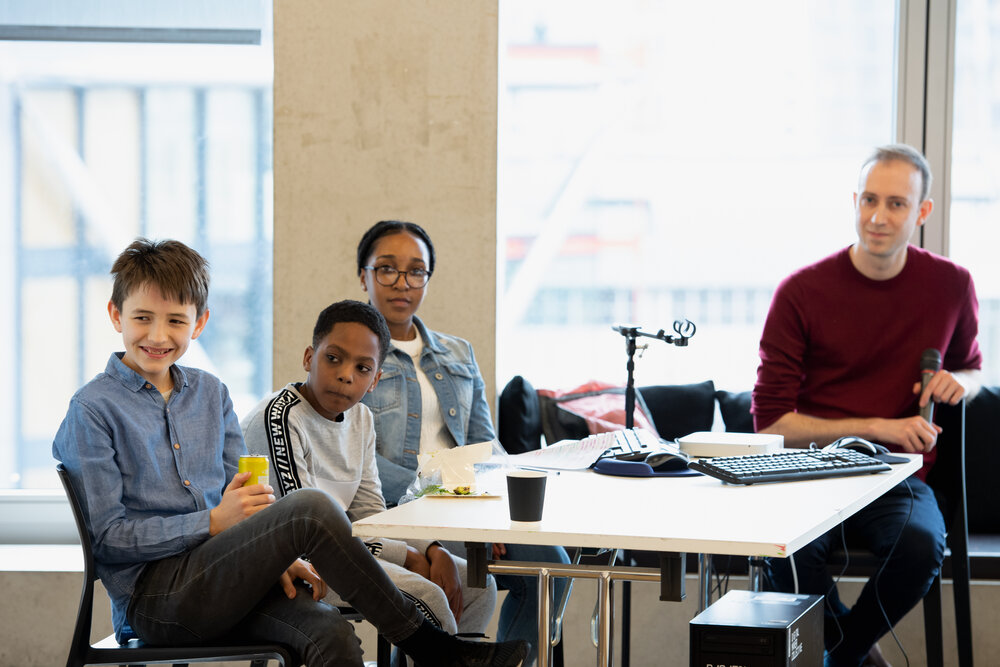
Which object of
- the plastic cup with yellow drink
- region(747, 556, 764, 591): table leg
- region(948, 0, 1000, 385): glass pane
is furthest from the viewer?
region(948, 0, 1000, 385): glass pane

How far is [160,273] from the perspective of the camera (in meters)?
2.01

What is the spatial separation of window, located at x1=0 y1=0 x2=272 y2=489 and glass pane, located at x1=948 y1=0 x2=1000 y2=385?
2.47 meters

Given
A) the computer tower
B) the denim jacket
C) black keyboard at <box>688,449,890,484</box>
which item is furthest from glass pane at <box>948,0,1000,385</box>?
the computer tower

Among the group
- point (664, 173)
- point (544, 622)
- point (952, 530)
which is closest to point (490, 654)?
point (544, 622)

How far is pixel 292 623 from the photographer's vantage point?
1.80 m

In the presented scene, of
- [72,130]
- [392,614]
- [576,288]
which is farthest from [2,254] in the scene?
[392,614]

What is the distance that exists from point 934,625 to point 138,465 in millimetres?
2045

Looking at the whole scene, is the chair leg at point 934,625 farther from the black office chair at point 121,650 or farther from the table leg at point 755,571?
the black office chair at point 121,650

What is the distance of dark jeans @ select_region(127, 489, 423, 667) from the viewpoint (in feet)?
5.76

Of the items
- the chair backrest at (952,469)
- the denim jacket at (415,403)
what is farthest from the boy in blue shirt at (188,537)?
the chair backrest at (952,469)

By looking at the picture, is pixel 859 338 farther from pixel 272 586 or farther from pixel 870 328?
pixel 272 586

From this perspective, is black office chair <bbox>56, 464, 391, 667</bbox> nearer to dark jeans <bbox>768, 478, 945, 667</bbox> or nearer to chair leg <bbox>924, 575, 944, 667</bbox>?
dark jeans <bbox>768, 478, 945, 667</bbox>

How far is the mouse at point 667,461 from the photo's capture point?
205cm

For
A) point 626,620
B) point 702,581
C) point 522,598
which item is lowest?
point 626,620
